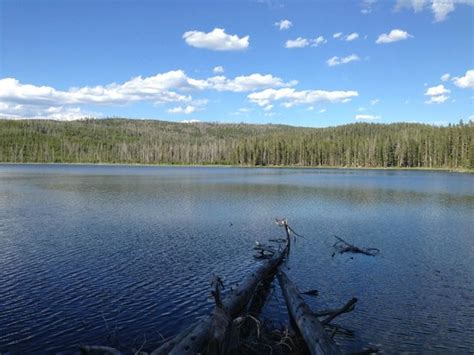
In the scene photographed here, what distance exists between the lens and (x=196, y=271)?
19.9 m

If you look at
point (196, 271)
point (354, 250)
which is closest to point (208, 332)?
point (196, 271)

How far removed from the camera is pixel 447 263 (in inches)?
878

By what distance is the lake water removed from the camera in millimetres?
13273

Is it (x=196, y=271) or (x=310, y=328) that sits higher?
(x=310, y=328)

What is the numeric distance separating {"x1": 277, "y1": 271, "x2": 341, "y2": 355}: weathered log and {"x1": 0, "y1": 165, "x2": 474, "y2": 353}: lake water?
106cm

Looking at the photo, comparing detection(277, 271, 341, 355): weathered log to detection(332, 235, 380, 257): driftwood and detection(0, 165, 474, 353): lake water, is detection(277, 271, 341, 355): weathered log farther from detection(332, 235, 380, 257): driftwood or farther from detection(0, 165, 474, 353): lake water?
detection(332, 235, 380, 257): driftwood

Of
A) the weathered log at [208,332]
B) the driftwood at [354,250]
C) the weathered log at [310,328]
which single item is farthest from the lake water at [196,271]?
the weathered log at [208,332]

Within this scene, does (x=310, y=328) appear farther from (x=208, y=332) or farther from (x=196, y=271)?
(x=196, y=271)

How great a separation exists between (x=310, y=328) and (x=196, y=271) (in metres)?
9.66

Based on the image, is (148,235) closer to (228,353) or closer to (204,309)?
(204,309)

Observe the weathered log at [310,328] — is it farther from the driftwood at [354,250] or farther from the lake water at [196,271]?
the driftwood at [354,250]

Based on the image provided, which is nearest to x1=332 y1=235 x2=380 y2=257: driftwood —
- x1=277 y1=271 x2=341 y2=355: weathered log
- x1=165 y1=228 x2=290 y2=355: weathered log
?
x1=277 y1=271 x2=341 y2=355: weathered log

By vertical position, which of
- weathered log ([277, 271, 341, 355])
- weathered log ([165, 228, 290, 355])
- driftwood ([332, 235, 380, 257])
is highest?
weathered log ([165, 228, 290, 355])

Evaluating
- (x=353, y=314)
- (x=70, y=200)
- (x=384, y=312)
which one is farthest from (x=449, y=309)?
(x=70, y=200)
